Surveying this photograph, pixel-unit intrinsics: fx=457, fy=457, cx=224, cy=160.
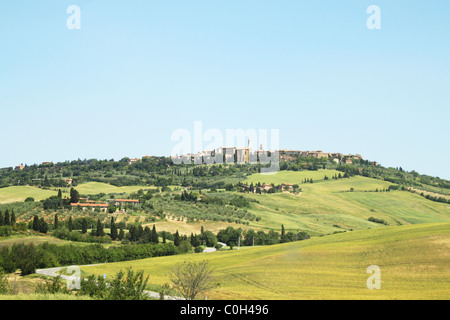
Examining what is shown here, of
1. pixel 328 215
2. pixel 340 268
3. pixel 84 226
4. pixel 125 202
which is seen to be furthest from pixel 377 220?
pixel 340 268

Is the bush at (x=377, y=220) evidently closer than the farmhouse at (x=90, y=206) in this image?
No

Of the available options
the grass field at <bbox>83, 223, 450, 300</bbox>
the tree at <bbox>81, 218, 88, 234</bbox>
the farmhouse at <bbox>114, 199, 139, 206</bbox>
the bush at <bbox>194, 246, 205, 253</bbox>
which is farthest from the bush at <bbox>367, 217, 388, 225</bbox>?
the tree at <bbox>81, 218, 88, 234</bbox>

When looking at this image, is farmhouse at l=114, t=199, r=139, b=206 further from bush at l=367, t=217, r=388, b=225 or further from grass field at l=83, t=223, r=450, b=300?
bush at l=367, t=217, r=388, b=225

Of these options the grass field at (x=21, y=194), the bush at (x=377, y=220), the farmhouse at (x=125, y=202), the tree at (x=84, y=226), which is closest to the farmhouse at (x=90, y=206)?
Result: the farmhouse at (x=125, y=202)

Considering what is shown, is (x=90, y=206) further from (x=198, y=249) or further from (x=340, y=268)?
(x=340, y=268)

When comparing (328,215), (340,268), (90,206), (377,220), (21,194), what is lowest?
(377,220)

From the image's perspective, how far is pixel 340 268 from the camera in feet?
205

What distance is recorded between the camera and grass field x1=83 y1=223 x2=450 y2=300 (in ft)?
159

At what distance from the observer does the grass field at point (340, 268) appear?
159 ft

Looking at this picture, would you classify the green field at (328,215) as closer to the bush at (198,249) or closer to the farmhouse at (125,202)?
the bush at (198,249)

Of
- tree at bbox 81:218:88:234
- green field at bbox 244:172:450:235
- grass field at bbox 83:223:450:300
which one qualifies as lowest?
green field at bbox 244:172:450:235
